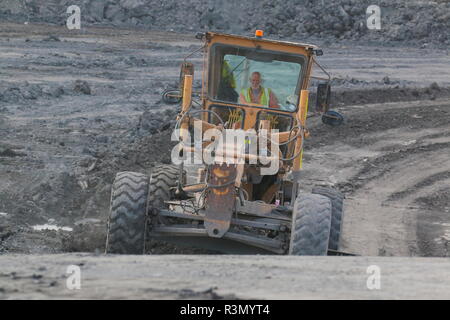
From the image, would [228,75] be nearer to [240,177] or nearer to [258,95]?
[258,95]

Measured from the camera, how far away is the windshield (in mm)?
11031

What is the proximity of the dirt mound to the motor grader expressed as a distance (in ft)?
69.9

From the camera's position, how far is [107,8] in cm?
3300

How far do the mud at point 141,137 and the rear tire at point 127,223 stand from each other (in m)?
0.96

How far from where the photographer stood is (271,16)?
3341cm

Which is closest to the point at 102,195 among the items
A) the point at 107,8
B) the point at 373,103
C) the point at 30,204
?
the point at 30,204

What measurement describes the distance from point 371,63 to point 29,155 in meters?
15.6

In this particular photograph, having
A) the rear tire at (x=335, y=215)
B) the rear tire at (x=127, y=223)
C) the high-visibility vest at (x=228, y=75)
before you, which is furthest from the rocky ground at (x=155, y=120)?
the high-visibility vest at (x=228, y=75)

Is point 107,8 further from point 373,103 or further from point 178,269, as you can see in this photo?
point 178,269

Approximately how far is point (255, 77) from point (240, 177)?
168 centimetres

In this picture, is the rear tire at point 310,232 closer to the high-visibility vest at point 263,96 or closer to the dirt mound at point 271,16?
the high-visibility vest at point 263,96

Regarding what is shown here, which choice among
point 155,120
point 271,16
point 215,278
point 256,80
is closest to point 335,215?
point 256,80

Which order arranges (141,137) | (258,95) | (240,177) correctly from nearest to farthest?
(240,177) → (258,95) → (141,137)

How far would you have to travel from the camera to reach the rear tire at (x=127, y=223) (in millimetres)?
9531
